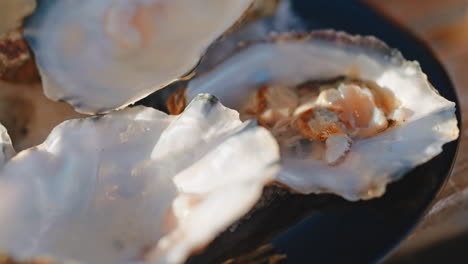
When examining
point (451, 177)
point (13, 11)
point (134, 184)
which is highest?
point (13, 11)

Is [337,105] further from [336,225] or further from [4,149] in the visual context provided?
[4,149]

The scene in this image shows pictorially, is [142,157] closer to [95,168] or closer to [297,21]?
[95,168]

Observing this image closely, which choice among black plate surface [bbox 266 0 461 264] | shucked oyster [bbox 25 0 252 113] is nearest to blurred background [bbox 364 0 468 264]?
Result: black plate surface [bbox 266 0 461 264]

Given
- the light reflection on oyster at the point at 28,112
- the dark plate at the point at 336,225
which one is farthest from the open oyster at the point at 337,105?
the light reflection on oyster at the point at 28,112

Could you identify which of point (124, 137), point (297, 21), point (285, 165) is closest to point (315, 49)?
point (297, 21)

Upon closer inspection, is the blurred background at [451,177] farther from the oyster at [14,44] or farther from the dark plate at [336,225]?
the oyster at [14,44]

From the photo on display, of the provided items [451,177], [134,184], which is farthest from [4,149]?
[451,177]
